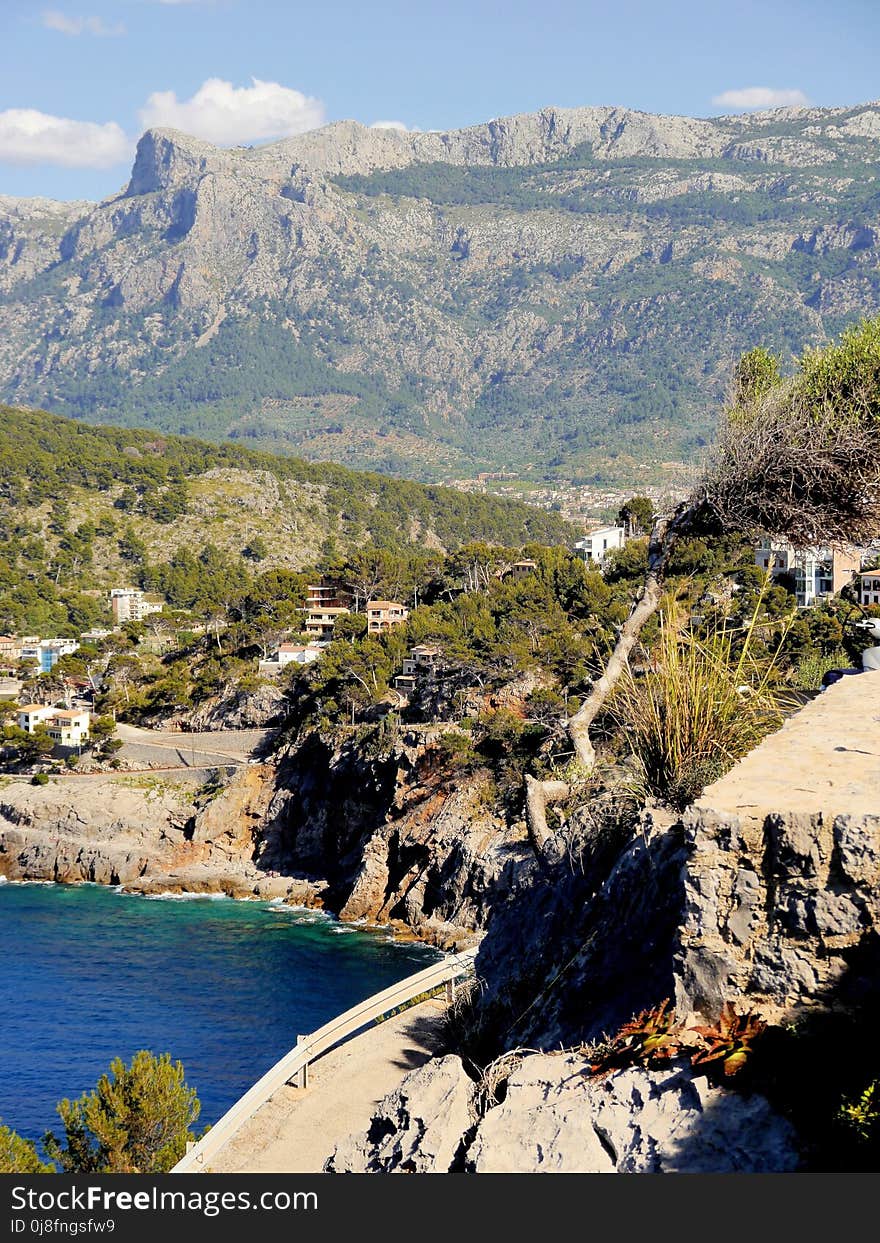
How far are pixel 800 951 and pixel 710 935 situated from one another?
0.42 meters

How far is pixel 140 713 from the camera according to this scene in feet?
197

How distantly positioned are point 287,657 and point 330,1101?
4828 centimetres

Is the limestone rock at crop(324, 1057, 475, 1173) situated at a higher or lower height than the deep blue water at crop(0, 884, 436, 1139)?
higher

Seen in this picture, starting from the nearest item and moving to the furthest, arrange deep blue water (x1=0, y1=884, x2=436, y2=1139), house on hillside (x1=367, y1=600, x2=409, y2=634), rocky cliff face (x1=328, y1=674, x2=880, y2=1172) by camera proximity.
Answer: rocky cliff face (x1=328, y1=674, x2=880, y2=1172)
deep blue water (x1=0, y1=884, x2=436, y2=1139)
house on hillside (x1=367, y1=600, x2=409, y2=634)

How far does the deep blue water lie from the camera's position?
27.1 m

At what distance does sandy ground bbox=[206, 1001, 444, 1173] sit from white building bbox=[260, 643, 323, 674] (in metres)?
44.7

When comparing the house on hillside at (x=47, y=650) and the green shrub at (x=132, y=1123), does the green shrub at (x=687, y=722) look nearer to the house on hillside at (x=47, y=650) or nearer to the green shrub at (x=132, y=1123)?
the green shrub at (x=132, y=1123)

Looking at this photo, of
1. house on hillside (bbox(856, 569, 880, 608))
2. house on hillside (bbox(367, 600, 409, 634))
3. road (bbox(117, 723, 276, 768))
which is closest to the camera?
house on hillside (bbox(856, 569, 880, 608))

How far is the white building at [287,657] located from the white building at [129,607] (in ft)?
77.5

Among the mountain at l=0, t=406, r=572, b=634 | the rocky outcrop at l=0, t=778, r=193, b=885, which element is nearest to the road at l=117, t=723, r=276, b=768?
the rocky outcrop at l=0, t=778, r=193, b=885

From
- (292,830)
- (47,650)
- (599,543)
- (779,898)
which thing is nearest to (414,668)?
(292,830)

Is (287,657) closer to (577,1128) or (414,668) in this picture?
(414,668)

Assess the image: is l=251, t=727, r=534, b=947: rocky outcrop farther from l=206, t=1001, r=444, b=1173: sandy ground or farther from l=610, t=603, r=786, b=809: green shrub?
l=610, t=603, r=786, b=809: green shrub

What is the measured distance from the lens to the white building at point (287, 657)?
193ft
